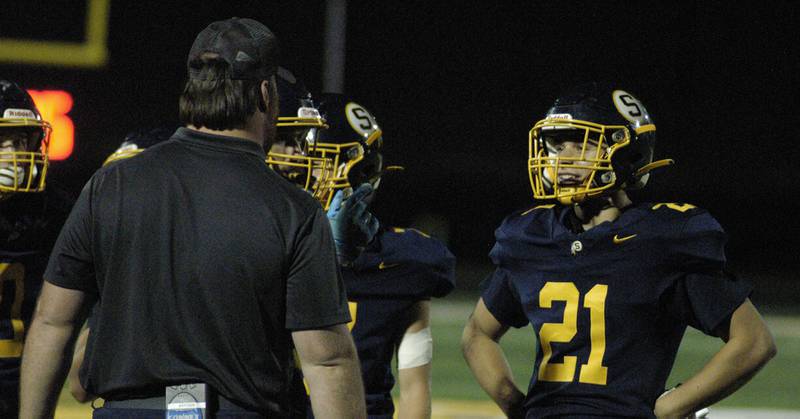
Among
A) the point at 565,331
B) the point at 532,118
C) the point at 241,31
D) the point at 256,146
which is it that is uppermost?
the point at 241,31

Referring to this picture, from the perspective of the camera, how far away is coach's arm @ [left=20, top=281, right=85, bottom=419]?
2596mm

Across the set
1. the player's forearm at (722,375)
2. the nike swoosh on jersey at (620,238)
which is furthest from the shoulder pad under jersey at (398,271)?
the player's forearm at (722,375)

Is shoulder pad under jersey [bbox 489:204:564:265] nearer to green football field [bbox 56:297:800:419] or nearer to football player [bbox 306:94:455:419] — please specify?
football player [bbox 306:94:455:419]

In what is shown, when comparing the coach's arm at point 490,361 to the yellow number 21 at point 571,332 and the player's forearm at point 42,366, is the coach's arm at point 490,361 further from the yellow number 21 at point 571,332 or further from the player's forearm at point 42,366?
the player's forearm at point 42,366

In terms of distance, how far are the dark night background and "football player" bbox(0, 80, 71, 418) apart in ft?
53.6

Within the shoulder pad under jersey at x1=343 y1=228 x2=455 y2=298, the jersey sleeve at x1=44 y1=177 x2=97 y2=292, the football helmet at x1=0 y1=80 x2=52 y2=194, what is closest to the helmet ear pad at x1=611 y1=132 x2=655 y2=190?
the shoulder pad under jersey at x1=343 y1=228 x2=455 y2=298

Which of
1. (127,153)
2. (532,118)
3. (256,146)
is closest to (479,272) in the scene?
(532,118)

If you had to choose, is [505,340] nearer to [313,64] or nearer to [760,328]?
[760,328]

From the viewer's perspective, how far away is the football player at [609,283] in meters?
3.28

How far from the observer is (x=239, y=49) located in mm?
2586

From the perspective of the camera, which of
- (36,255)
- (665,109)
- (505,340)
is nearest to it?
(36,255)

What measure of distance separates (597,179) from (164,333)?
1.46 m

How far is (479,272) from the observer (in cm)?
1942

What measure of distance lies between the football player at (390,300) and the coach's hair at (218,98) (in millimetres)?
1232
